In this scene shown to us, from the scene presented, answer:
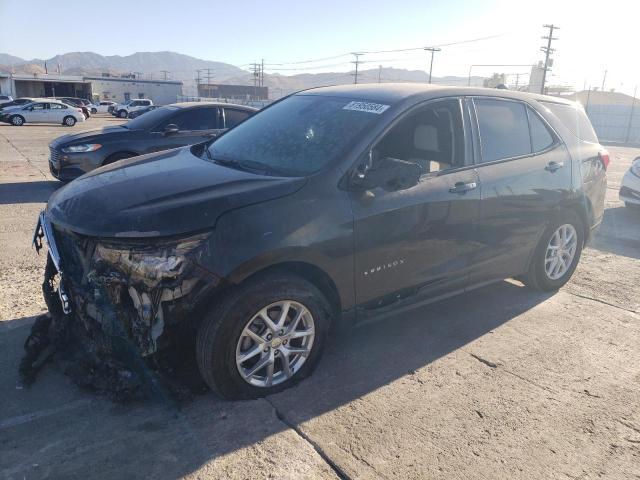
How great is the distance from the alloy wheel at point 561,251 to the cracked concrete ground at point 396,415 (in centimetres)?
55

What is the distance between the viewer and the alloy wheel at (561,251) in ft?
15.9

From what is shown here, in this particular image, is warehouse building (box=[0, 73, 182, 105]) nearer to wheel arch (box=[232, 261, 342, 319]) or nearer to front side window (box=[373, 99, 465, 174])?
front side window (box=[373, 99, 465, 174])

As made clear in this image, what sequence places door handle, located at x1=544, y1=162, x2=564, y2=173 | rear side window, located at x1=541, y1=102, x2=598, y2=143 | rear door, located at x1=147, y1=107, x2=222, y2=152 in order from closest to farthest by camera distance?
door handle, located at x1=544, y1=162, x2=564, y2=173 → rear side window, located at x1=541, y1=102, x2=598, y2=143 → rear door, located at x1=147, y1=107, x2=222, y2=152

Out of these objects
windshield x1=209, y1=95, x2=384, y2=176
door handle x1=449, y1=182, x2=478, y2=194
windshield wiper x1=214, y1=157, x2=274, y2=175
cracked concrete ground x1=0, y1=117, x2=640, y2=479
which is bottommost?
cracked concrete ground x1=0, y1=117, x2=640, y2=479

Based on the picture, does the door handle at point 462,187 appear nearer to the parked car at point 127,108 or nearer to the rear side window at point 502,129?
the rear side window at point 502,129

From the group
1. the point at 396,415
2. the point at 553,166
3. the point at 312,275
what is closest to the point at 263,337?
the point at 312,275

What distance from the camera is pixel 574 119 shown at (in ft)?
16.7

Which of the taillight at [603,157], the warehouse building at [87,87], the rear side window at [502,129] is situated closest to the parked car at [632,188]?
the taillight at [603,157]

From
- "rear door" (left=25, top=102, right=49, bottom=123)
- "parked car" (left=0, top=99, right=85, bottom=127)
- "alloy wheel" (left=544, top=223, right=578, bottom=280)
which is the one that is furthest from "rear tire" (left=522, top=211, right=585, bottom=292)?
"rear door" (left=25, top=102, right=49, bottom=123)

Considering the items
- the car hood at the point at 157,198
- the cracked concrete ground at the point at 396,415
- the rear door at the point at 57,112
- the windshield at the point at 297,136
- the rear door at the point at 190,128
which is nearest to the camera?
the cracked concrete ground at the point at 396,415

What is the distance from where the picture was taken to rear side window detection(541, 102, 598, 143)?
4.90 meters

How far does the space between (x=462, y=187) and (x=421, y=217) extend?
499 millimetres

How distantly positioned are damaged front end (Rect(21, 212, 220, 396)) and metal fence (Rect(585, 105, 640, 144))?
40549 mm

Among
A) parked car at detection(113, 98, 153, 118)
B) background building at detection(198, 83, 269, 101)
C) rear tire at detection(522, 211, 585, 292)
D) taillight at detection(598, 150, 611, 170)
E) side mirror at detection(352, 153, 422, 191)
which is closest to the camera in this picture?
side mirror at detection(352, 153, 422, 191)
